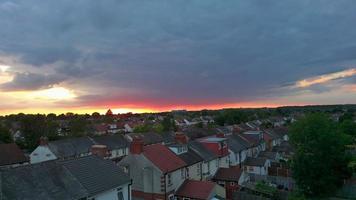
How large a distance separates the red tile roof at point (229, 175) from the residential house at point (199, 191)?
6.73m

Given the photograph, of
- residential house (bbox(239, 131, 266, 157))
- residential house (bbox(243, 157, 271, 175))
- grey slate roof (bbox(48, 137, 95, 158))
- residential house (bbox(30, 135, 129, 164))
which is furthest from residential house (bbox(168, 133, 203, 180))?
grey slate roof (bbox(48, 137, 95, 158))

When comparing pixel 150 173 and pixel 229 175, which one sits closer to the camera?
pixel 150 173

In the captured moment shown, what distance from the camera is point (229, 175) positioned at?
136ft

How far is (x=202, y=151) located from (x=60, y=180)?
25890 mm

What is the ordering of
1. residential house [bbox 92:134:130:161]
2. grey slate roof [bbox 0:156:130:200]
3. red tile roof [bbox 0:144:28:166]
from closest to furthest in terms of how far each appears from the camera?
grey slate roof [bbox 0:156:130:200] → red tile roof [bbox 0:144:28:166] → residential house [bbox 92:134:130:161]

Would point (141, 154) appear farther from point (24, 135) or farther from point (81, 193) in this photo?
point (24, 135)

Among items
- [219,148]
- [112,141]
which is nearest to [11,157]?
[112,141]

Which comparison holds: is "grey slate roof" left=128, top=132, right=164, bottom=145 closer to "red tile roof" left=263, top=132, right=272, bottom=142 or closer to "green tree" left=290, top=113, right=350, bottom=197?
"red tile roof" left=263, top=132, right=272, bottom=142

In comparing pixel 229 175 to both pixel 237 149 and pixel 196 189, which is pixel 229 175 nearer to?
pixel 196 189

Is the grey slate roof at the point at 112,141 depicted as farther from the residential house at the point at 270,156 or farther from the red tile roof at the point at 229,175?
the red tile roof at the point at 229,175

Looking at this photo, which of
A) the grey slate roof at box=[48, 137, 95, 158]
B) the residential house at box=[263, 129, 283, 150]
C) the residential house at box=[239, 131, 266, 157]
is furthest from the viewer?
the residential house at box=[263, 129, 283, 150]

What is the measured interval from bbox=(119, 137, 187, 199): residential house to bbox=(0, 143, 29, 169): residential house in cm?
2804

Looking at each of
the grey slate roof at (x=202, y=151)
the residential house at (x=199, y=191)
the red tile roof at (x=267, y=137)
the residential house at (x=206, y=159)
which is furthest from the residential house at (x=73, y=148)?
the red tile roof at (x=267, y=137)

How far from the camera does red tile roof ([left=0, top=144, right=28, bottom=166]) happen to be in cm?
5159
